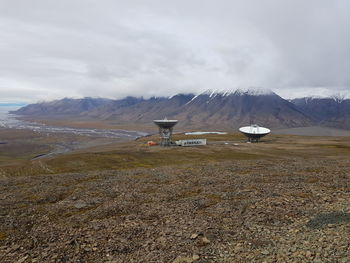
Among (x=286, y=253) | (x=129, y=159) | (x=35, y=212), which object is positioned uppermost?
(x=286, y=253)

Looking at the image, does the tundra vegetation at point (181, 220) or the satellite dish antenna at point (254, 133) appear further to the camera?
the satellite dish antenna at point (254, 133)

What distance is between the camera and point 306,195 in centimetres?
2130

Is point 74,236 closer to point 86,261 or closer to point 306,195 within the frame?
point 86,261

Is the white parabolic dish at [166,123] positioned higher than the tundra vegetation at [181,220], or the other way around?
the white parabolic dish at [166,123]

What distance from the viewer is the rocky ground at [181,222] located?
1213 centimetres

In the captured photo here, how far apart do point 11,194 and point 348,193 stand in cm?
3225

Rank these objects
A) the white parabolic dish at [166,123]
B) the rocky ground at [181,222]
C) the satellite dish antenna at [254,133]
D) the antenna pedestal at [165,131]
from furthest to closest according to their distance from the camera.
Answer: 1. the satellite dish antenna at [254,133]
2. the antenna pedestal at [165,131]
3. the white parabolic dish at [166,123]
4. the rocky ground at [181,222]

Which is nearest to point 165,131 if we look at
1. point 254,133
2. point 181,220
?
point 254,133

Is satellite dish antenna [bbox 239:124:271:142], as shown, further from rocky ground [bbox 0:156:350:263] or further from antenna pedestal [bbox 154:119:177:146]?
rocky ground [bbox 0:156:350:263]

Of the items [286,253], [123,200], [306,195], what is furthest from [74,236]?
[306,195]

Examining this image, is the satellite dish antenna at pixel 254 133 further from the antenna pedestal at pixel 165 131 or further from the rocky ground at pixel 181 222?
the rocky ground at pixel 181 222

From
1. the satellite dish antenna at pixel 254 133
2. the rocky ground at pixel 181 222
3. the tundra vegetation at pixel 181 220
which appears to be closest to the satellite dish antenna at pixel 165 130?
the satellite dish antenna at pixel 254 133

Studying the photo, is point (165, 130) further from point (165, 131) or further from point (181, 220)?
point (181, 220)

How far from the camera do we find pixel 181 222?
651 inches
